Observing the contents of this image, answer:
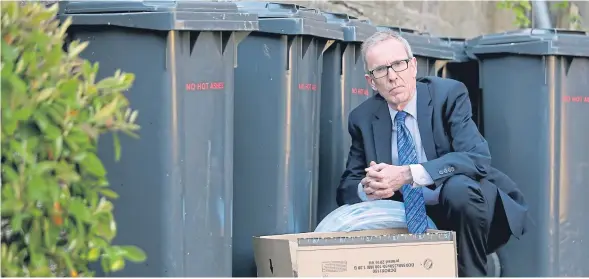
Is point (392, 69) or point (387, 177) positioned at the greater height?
point (392, 69)

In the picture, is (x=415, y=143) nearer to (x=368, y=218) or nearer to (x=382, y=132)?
(x=382, y=132)

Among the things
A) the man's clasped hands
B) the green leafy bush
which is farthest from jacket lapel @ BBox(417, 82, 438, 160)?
the green leafy bush

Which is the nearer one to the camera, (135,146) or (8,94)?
(8,94)

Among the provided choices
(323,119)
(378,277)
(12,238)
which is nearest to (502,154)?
(323,119)

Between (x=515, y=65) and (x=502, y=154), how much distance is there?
1.49 ft

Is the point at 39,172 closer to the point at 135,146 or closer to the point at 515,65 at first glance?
the point at 135,146

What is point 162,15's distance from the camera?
4473 mm

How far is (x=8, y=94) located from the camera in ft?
9.75

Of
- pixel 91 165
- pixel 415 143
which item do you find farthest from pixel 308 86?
pixel 91 165

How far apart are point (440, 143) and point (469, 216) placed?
1.24 ft

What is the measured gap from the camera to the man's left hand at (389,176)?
15.2ft

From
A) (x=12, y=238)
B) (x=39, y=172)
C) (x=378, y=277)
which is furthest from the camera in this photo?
(x=378, y=277)

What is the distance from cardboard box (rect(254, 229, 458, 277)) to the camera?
4.14 m

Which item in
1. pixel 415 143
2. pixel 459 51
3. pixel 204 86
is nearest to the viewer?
pixel 204 86
